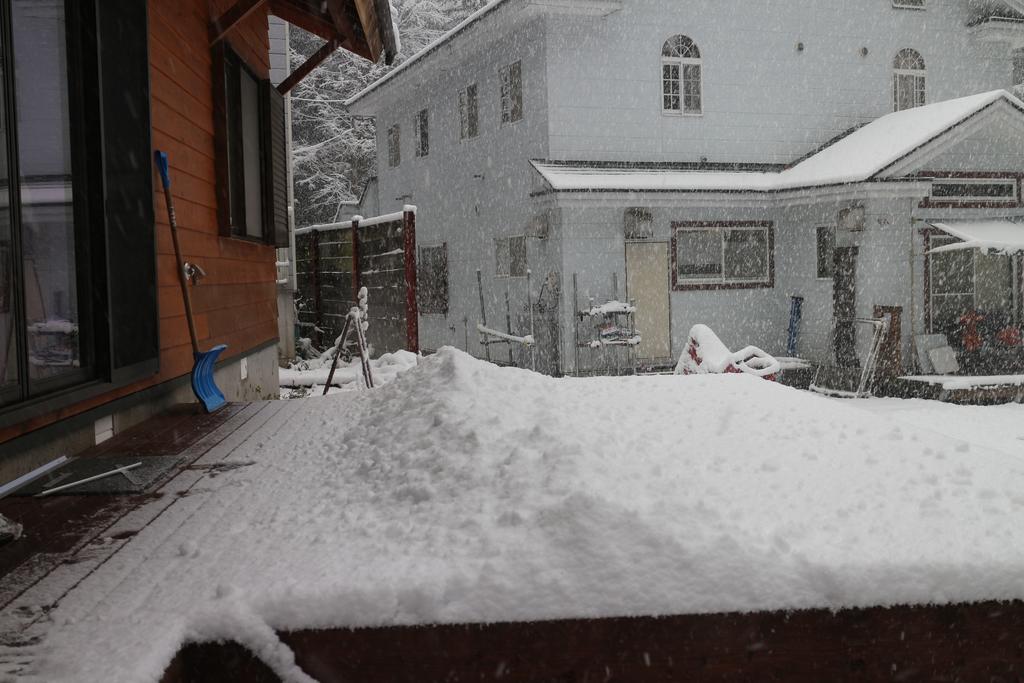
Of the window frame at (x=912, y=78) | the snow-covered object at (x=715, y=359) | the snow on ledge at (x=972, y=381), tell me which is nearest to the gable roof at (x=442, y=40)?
the snow-covered object at (x=715, y=359)

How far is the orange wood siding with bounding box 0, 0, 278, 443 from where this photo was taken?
4699mm

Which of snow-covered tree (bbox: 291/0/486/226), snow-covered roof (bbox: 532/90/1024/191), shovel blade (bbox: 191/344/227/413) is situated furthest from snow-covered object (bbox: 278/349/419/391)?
snow-covered tree (bbox: 291/0/486/226)

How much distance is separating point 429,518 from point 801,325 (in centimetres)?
1438

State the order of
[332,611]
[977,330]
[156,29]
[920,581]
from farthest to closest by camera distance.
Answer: [977,330] → [156,29] → [920,581] → [332,611]

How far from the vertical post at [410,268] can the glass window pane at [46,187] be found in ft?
19.8

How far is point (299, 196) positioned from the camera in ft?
105

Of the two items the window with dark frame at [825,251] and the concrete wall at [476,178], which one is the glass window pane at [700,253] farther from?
the concrete wall at [476,178]

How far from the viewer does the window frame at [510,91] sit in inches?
605

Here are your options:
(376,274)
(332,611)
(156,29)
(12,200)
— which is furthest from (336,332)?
(332,611)

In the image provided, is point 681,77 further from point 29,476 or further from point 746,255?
point 29,476

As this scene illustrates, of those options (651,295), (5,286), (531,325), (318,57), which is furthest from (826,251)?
(5,286)

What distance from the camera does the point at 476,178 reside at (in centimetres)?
1681

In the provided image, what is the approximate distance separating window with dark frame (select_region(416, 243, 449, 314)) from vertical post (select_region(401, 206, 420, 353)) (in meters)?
8.19

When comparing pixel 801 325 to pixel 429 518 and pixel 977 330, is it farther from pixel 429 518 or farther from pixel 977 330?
pixel 429 518
